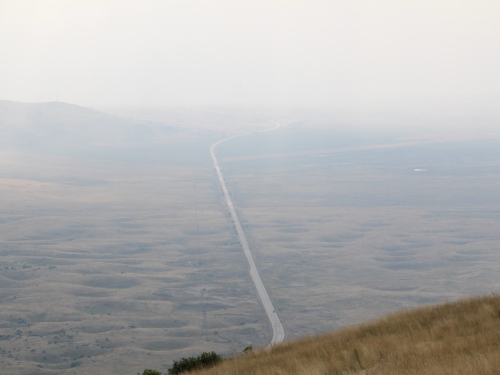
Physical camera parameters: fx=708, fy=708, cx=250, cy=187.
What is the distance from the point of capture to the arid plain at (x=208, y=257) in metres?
58.2

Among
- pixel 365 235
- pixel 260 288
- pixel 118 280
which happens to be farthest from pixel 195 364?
pixel 365 235

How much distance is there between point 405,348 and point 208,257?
271 ft

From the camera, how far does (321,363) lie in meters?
13.8

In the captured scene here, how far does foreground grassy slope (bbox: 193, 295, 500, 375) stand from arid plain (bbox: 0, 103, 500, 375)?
3183cm

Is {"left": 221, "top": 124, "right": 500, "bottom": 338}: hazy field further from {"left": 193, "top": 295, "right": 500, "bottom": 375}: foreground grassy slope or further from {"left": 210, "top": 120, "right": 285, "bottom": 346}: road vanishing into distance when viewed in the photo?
{"left": 193, "top": 295, "right": 500, "bottom": 375}: foreground grassy slope

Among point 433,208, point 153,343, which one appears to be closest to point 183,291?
point 153,343

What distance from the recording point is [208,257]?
95625mm

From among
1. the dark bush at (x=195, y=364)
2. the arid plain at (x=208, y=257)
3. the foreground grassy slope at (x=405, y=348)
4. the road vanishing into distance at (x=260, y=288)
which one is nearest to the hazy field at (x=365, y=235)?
the arid plain at (x=208, y=257)

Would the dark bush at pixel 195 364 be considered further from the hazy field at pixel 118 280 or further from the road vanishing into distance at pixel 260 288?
the hazy field at pixel 118 280

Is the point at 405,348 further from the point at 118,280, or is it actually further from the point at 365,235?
the point at 365,235

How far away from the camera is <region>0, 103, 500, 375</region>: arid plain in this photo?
58.2m

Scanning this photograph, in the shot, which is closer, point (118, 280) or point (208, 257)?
point (118, 280)

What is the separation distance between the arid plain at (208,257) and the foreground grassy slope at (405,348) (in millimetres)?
31830

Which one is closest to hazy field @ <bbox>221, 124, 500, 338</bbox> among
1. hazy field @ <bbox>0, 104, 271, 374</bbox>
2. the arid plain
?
the arid plain
